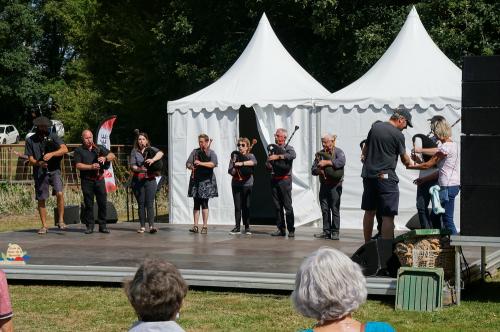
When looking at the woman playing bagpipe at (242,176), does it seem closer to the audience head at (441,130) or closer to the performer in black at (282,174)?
the performer in black at (282,174)

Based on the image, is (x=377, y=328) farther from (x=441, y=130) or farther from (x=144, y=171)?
(x=144, y=171)

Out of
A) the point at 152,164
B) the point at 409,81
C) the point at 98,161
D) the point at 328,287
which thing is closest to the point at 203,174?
the point at 152,164

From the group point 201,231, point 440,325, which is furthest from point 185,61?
point 440,325

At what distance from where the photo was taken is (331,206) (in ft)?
46.4

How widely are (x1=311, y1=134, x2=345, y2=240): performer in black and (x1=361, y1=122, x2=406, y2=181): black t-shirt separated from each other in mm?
2817

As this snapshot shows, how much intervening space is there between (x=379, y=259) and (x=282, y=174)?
5.01 metres

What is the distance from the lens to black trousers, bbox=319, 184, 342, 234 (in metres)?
14.1

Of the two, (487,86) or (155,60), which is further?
(155,60)

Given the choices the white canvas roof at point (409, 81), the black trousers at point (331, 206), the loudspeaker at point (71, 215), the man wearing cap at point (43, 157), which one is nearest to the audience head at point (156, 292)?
the black trousers at point (331, 206)

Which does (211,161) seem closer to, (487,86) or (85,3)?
(487,86)

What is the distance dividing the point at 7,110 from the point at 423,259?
47039 mm

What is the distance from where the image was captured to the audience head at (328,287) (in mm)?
3484

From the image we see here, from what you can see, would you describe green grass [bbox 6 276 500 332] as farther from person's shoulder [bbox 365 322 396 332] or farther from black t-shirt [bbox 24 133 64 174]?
black t-shirt [bbox 24 133 64 174]

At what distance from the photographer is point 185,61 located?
30.3 meters
